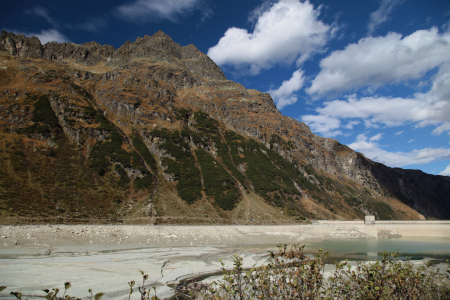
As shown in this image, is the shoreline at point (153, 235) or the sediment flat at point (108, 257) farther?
the shoreline at point (153, 235)

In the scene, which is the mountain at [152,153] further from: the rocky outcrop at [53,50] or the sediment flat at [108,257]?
the sediment flat at [108,257]

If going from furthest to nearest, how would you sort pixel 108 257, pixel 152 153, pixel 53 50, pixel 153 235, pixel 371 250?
pixel 53 50
pixel 152 153
pixel 153 235
pixel 371 250
pixel 108 257

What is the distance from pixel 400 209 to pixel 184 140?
131m

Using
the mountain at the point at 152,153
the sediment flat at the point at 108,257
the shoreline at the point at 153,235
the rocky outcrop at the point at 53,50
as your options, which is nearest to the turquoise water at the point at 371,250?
the shoreline at the point at 153,235

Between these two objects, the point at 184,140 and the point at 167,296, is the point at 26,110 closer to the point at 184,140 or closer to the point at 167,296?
the point at 184,140

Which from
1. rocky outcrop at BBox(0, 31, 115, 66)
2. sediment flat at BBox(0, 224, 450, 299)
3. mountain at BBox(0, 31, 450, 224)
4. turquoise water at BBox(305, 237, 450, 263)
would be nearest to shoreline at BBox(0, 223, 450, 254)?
sediment flat at BBox(0, 224, 450, 299)

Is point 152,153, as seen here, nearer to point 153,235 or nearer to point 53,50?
point 153,235

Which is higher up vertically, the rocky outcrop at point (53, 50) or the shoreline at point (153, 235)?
the rocky outcrop at point (53, 50)

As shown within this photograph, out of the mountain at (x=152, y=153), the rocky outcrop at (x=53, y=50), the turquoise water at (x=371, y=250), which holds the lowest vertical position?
the turquoise water at (x=371, y=250)

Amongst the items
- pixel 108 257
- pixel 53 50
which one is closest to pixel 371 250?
pixel 108 257

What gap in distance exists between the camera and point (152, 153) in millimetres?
90750

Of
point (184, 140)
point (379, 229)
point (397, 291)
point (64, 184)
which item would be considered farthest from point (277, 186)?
point (397, 291)

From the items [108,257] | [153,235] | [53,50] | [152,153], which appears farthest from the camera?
[53,50]

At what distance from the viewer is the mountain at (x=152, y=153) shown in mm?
61500
